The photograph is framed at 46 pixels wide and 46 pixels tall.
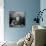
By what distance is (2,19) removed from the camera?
5648mm

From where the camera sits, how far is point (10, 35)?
567cm

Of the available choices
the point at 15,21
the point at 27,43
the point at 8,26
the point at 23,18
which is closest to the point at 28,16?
the point at 23,18

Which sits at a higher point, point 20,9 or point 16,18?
point 20,9

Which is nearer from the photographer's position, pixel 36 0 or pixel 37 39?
pixel 37 39

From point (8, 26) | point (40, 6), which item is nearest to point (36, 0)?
point (40, 6)

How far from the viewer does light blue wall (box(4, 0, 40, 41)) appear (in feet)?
18.4

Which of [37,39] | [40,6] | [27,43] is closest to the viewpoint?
[37,39]

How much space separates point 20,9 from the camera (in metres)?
5.63

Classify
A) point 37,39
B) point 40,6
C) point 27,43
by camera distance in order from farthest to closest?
point 40,6
point 27,43
point 37,39

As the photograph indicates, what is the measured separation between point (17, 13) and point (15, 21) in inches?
13.4

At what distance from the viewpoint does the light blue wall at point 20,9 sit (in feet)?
18.4

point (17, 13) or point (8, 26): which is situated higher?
point (17, 13)

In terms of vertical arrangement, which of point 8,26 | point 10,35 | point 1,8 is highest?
point 1,8

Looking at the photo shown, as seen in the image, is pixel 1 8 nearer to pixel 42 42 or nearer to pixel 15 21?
pixel 15 21
